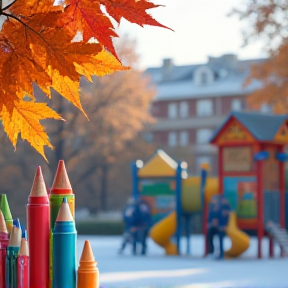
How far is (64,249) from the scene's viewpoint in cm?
236

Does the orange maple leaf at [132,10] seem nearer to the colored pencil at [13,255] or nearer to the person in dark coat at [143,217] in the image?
the colored pencil at [13,255]

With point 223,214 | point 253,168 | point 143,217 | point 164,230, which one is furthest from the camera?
point 143,217

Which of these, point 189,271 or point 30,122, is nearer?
point 30,122

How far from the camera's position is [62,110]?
26.1 meters

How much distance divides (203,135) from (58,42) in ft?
155

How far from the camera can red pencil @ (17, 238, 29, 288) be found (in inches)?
94.5

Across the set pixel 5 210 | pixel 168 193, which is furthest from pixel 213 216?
pixel 5 210

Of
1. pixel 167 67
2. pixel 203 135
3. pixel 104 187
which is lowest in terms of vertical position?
pixel 104 187

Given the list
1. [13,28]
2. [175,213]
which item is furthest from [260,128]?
[13,28]

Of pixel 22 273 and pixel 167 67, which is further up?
pixel 167 67

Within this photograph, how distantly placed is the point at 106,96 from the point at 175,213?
13.2 m

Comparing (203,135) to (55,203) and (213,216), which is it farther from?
(55,203)

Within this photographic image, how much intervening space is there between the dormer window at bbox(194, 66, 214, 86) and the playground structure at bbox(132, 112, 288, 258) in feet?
112

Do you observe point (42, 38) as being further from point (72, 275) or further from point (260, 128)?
point (260, 128)
